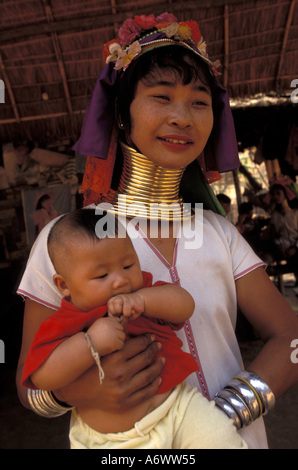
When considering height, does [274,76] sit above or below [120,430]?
above

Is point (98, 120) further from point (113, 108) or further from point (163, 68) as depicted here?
point (163, 68)

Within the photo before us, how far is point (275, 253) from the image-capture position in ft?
23.0

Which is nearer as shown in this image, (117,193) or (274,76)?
(117,193)

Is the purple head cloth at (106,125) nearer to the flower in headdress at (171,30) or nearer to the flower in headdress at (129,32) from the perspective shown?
the flower in headdress at (129,32)

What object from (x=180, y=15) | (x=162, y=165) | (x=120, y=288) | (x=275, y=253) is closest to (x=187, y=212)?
(x=162, y=165)

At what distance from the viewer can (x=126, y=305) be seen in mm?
1233

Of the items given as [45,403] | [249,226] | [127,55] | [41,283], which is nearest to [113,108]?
[127,55]

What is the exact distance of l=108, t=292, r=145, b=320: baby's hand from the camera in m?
1.24

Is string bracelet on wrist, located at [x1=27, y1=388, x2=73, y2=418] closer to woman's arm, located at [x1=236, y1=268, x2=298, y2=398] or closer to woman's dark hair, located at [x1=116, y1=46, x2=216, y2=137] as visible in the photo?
woman's arm, located at [x1=236, y1=268, x2=298, y2=398]

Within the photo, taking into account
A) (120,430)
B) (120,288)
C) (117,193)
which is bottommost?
(120,430)

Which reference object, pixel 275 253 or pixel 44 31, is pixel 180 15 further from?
pixel 275 253

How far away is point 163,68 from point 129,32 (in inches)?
14.7

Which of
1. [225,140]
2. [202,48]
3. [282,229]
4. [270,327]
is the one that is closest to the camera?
[270,327]
